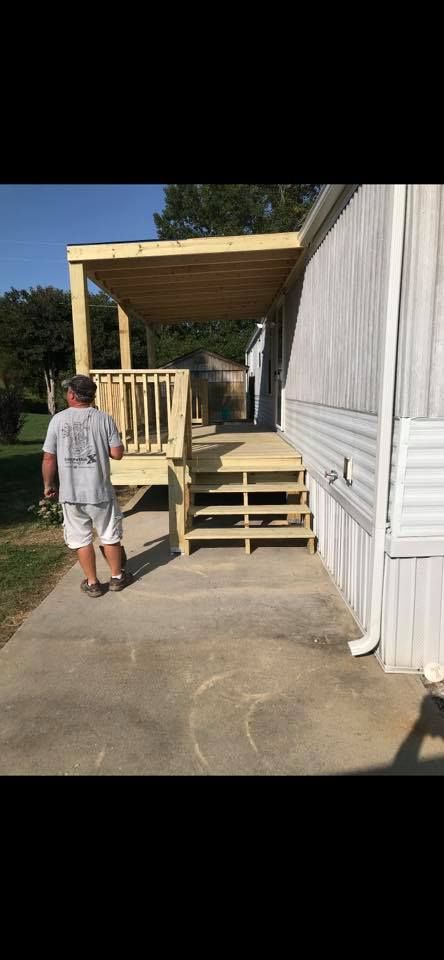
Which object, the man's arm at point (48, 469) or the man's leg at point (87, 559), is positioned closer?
the man's arm at point (48, 469)

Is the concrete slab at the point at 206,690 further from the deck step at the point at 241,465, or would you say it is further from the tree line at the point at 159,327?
the tree line at the point at 159,327

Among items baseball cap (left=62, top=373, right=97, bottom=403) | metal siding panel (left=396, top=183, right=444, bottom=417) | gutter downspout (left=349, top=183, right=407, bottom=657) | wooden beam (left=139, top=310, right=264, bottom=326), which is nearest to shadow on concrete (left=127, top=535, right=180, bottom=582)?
baseball cap (left=62, top=373, right=97, bottom=403)

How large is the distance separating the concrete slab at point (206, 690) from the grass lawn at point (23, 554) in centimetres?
17

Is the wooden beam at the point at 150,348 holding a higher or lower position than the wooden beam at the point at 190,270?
lower

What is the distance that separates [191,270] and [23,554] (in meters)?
3.92

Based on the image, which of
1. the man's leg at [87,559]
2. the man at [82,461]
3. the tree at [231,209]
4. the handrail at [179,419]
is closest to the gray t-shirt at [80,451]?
the man at [82,461]

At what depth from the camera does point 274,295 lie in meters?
8.06

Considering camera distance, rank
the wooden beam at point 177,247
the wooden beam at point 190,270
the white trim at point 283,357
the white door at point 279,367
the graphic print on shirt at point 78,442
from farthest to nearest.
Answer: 1. the white door at point 279,367
2. the white trim at point 283,357
3. the wooden beam at point 190,270
4. the wooden beam at point 177,247
5. the graphic print on shirt at point 78,442

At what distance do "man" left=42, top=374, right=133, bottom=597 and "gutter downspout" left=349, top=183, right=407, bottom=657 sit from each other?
1.80 m

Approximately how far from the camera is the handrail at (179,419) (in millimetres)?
4762

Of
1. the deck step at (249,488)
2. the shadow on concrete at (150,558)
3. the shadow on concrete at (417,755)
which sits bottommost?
the shadow on concrete at (150,558)

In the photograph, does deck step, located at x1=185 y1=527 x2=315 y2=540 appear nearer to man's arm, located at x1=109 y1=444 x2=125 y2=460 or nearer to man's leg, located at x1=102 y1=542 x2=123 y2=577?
man's leg, located at x1=102 y1=542 x2=123 y2=577
